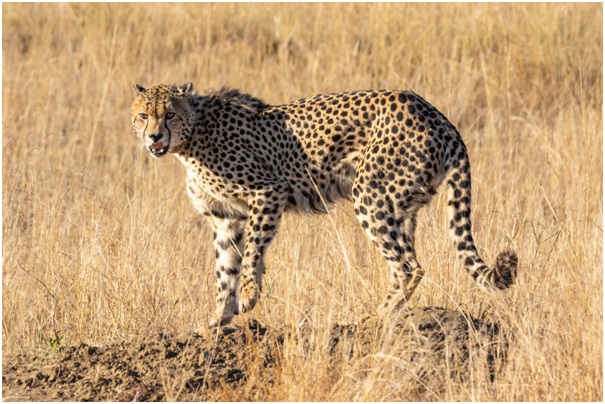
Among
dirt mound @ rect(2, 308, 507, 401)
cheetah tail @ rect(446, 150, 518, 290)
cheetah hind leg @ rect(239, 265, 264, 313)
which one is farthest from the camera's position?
cheetah hind leg @ rect(239, 265, 264, 313)

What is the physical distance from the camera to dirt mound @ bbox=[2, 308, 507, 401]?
4484 millimetres

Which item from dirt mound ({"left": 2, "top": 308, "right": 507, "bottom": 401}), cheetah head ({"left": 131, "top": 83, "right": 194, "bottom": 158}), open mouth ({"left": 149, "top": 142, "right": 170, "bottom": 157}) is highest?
cheetah head ({"left": 131, "top": 83, "right": 194, "bottom": 158})

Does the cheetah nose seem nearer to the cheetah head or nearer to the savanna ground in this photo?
the cheetah head

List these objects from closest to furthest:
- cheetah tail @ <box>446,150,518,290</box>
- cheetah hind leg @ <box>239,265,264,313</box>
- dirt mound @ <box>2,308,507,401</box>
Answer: dirt mound @ <box>2,308,507,401</box>
cheetah tail @ <box>446,150,518,290</box>
cheetah hind leg @ <box>239,265,264,313</box>

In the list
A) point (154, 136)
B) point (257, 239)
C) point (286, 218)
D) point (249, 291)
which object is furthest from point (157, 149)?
point (286, 218)

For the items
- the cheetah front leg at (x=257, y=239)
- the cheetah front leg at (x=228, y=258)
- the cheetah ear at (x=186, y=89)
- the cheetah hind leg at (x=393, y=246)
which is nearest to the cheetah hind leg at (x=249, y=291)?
the cheetah front leg at (x=257, y=239)

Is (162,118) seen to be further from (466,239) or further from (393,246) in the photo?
(466,239)

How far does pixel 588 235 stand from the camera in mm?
5629

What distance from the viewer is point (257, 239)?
5297mm

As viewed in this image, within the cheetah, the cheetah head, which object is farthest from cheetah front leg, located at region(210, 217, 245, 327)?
the cheetah head

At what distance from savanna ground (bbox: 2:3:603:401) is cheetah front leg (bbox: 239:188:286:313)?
0.35 feet

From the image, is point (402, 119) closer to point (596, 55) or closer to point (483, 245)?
point (483, 245)

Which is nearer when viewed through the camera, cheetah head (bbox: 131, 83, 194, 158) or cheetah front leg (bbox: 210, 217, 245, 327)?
cheetah head (bbox: 131, 83, 194, 158)

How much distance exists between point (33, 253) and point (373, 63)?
4033mm
